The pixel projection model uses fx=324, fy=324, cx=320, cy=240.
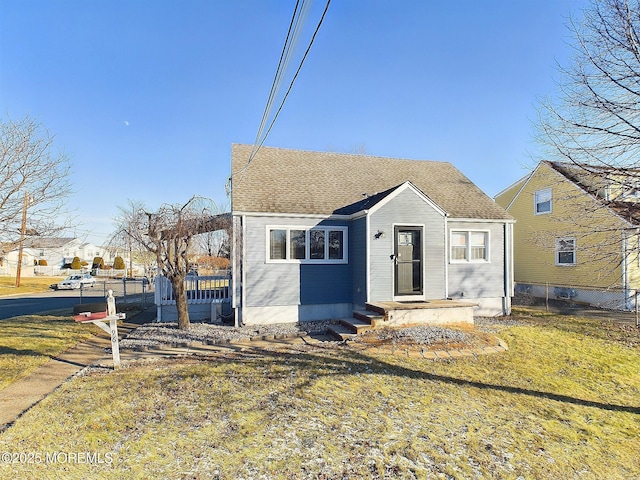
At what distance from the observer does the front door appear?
10.4 m

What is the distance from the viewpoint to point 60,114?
9133mm

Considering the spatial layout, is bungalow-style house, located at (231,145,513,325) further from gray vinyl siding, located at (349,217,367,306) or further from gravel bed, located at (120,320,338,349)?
gravel bed, located at (120,320,338,349)

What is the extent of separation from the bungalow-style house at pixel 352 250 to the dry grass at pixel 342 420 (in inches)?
134

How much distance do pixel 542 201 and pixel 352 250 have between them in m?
11.5

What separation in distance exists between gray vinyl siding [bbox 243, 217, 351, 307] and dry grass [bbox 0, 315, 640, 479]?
3.54 m

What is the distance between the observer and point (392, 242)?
10.3 m

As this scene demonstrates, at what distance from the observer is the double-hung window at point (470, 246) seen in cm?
1188

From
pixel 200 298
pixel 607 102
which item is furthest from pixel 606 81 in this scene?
pixel 200 298

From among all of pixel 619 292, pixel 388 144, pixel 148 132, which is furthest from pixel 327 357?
pixel 388 144

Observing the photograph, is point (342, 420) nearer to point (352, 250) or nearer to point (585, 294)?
point (352, 250)

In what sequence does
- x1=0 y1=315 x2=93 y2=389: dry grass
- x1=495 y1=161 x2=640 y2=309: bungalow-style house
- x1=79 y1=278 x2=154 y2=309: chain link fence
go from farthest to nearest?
x1=79 y1=278 x2=154 y2=309: chain link fence < x1=495 y1=161 x2=640 y2=309: bungalow-style house < x1=0 y1=315 x2=93 y2=389: dry grass

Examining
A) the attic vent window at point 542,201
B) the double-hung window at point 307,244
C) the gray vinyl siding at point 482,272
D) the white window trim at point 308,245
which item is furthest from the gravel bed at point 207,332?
the attic vent window at point 542,201

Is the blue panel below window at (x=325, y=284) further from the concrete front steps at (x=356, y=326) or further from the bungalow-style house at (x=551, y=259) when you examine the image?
the bungalow-style house at (x=551, y=259)

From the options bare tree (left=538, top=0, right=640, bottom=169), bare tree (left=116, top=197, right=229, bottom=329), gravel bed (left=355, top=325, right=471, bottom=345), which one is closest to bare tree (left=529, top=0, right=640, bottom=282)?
bare tree (left=538, top=0, right=640, bottom=169)
